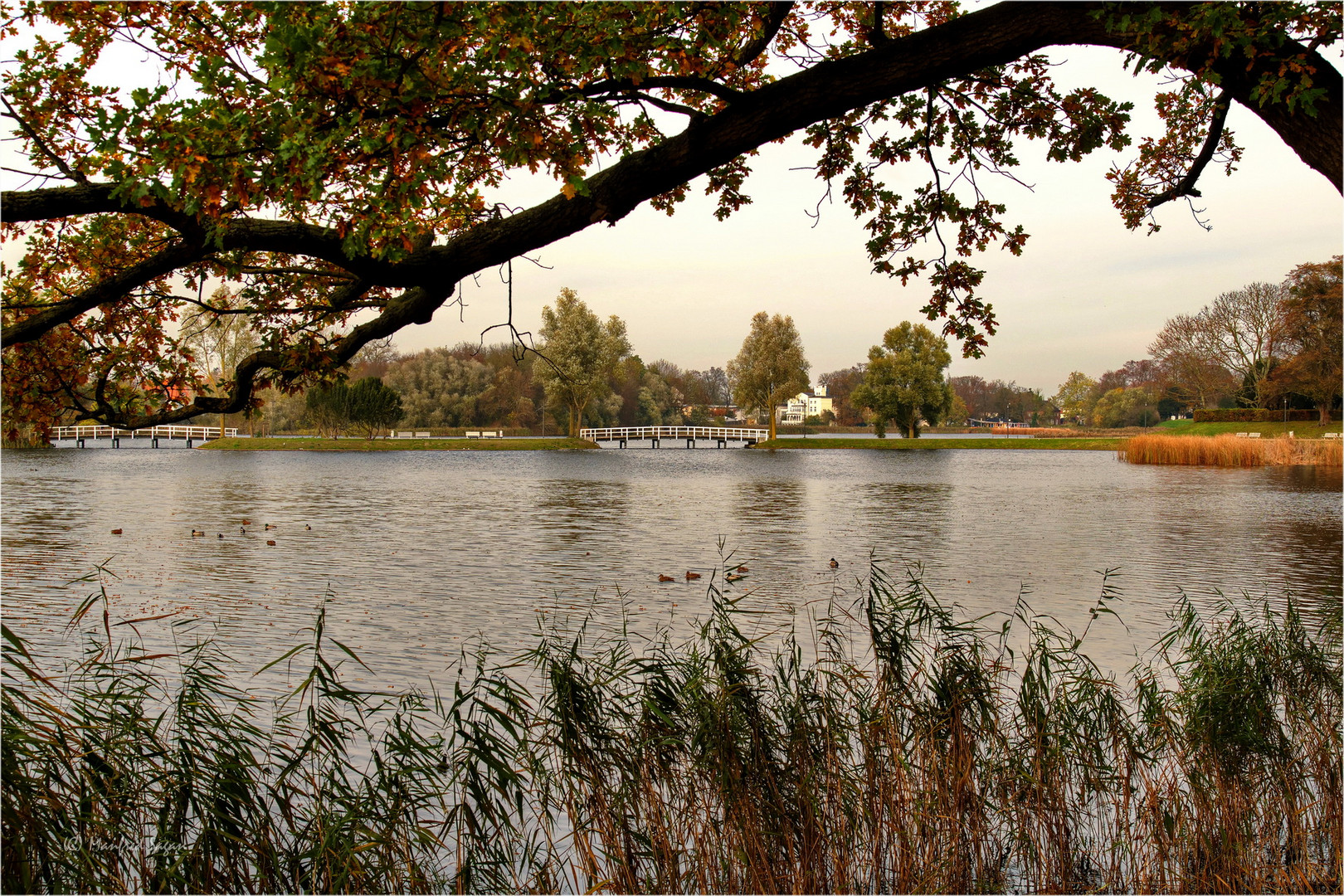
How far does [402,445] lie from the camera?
84562 mm

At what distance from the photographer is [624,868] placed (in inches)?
203

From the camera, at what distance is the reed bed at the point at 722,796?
4.89m

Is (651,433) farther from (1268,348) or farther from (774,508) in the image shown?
(774,508)

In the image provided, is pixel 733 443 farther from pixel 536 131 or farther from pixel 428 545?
pixel 536 131

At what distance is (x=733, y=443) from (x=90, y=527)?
3029 inches

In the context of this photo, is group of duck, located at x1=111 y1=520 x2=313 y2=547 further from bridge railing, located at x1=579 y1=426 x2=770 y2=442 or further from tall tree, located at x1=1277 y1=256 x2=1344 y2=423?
bridge railing, located at x1=579 y1=426 x2=770 y2=442

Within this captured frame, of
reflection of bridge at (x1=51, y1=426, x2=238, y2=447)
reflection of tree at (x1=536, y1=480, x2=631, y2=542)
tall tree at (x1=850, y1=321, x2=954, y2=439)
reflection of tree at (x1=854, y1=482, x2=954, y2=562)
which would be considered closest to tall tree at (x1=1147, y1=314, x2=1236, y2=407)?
tall tree at (x1=850, y1=321, x2=954, y2=439)

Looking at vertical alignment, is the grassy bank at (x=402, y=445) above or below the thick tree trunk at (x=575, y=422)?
below

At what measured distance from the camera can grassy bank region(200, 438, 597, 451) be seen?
8369 centimetres

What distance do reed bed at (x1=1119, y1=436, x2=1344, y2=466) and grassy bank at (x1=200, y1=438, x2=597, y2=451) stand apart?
50.1 m

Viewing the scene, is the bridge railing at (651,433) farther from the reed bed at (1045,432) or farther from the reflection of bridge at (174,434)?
the reflection of bridge at (174,434)

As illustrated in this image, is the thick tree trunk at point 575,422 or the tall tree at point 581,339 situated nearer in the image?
the tall tree at point 581,339

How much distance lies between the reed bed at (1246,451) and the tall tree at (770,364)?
103 ft

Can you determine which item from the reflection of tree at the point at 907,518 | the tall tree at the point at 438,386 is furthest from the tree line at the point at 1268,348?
the tall tree at the point at 438,386
